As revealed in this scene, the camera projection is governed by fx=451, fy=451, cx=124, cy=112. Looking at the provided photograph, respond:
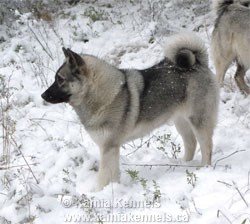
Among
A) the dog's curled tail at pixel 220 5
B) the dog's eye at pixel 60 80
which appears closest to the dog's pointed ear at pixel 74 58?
the dog's eye at pixel 60 80

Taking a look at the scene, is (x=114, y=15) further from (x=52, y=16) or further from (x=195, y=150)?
(x=195, y=150)

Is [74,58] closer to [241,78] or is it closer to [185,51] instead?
[185,51]

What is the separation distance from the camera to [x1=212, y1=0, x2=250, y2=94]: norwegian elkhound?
6.45m

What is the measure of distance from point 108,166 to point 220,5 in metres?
3.47

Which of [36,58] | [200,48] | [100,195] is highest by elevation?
[200,48]

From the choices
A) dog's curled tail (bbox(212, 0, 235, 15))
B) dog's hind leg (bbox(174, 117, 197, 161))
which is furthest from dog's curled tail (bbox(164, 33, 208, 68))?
dog's curled tail (bbox(212, 0, 235, 15))

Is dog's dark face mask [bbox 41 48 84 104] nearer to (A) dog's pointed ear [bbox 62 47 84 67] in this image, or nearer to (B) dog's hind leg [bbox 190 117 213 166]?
(A) dog's pointed ear [bbox 62 47 84 67]

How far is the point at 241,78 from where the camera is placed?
671 centimetres

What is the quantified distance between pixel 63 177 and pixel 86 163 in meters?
0.37

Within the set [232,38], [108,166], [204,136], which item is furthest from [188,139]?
[232,38]

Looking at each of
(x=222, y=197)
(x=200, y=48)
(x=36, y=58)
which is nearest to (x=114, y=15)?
(x=36, y=58)

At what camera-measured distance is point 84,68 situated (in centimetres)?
421

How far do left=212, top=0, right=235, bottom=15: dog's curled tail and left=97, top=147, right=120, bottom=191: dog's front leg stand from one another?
3.28 metres

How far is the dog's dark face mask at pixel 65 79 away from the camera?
164 inches
